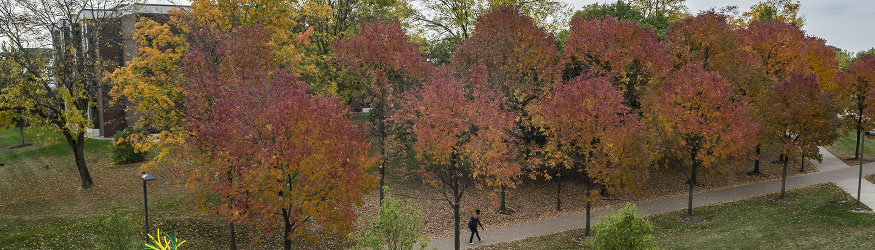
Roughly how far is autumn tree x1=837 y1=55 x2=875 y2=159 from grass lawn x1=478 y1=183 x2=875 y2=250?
1030 centimetres

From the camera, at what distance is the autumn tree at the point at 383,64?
72.8 ft

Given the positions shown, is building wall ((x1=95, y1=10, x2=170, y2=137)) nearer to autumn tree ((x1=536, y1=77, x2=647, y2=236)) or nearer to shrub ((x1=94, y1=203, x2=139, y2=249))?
shrub ((x1=94, y1=203, x2=139, y2=249))

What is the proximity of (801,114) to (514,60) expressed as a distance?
1343cm

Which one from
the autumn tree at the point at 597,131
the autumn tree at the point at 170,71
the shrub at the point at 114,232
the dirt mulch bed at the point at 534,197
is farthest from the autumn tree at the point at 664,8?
the shrub at the point at 114,232

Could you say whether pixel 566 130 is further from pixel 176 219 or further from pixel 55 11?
pixel 55 11

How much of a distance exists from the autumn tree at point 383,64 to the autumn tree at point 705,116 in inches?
429

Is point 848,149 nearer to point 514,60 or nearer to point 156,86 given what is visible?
point 514,60

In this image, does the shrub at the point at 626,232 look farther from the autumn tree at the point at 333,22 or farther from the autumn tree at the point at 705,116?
the autumn tree at the point at 333,22

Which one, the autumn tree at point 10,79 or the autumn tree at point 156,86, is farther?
the autumn tree at point 10,79

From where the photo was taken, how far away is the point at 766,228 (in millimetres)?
20125

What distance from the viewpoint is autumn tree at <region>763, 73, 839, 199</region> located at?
24219 mm

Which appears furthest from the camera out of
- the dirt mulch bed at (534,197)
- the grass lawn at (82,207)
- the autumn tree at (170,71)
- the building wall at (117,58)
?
the building wall at (117,58)

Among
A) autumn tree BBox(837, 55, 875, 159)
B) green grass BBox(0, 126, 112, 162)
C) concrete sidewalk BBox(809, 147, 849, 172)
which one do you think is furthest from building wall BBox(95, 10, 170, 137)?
autumn tree BBox(837, 55, 875, 159)

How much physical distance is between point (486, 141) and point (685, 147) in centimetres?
1030
